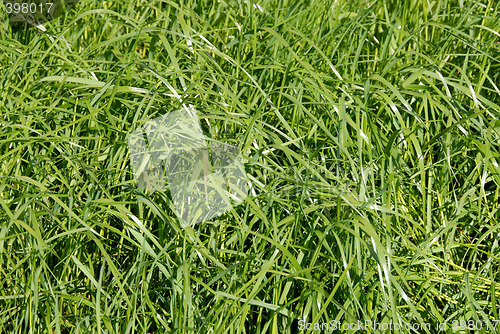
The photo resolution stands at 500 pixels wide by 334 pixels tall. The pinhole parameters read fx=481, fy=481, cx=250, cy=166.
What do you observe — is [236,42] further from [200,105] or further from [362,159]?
[362,159]

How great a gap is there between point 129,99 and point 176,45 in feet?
0.78

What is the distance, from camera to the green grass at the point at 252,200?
1.27 metres

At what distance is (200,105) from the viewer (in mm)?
1533

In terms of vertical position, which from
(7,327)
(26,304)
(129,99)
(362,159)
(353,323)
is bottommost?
(7,327)

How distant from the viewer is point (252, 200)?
139 centimetres

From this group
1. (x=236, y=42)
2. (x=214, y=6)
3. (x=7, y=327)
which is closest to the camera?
(x=7, y=327)

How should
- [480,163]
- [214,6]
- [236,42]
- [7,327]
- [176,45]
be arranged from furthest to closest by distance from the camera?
[214,6] < [236,42] < [176,45] < [480,163] < [7,327]

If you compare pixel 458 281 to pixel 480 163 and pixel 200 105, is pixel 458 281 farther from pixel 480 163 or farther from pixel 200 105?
pixel 200 105

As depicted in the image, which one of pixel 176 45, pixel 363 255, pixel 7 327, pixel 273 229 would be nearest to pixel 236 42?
pixel 176 45

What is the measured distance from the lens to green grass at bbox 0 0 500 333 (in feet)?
4.16

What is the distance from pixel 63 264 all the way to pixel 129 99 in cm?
56

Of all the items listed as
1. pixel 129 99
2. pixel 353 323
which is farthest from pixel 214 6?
pixel 353 323

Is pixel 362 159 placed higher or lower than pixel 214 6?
lower

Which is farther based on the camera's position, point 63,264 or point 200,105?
point 200,105
